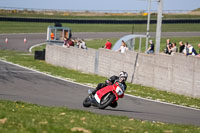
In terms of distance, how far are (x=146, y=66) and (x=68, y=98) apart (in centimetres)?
670

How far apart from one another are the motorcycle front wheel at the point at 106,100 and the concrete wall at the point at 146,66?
691cm

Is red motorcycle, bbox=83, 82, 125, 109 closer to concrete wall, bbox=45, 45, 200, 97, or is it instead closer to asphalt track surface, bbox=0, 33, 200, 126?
asphalt track surface, bbox=0, 33, 200, 126

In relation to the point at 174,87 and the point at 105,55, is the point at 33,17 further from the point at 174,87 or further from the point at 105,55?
the point at 174,87

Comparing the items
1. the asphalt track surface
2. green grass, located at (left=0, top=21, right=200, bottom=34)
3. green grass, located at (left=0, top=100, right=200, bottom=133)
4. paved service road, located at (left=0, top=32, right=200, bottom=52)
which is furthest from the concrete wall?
green grass, located at (left=0, top=21, right=200, bottom=34)

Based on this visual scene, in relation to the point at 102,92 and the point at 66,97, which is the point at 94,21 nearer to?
the point at 66,97

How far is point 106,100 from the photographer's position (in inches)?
543

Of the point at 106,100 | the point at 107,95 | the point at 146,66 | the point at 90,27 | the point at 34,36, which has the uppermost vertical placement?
the point at 90,27

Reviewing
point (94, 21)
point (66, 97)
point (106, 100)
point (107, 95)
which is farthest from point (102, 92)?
point (94, 21)

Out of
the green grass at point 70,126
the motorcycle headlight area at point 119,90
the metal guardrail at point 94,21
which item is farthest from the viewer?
the metal guardrail at point 94,21

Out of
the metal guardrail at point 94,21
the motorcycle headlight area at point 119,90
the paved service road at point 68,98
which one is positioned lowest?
the paved service road at point 68,98

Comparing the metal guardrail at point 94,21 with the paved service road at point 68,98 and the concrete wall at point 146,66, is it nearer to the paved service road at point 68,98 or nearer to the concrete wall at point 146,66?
the concrete wall at point 146,66

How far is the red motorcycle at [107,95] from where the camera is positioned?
531 inches

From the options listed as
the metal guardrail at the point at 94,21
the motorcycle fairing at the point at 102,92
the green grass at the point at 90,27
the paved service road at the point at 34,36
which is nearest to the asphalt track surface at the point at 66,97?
the motorcycle fairing at the point at 102,92

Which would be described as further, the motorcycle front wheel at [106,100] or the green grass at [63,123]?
the motorcycle front wheel at [106,100]
